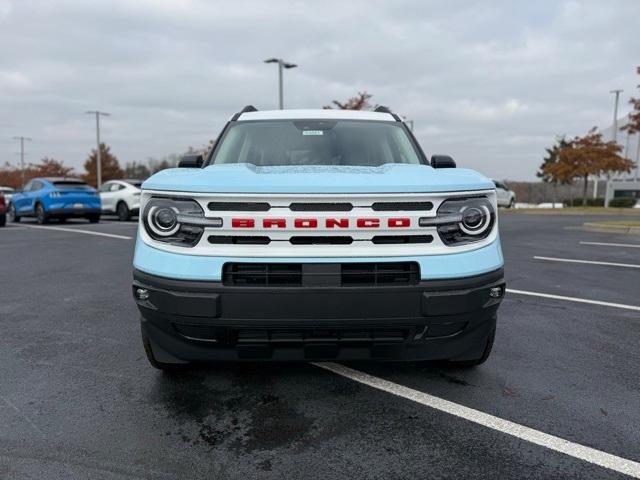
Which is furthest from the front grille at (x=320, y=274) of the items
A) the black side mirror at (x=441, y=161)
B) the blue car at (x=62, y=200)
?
the blue car at (x=62, y=200)

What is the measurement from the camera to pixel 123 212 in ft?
60.6

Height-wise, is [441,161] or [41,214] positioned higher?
[441,161]

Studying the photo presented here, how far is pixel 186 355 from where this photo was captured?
9.04 ft

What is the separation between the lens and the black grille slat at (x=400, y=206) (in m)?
2.52

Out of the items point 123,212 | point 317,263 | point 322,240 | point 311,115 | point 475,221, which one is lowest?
point 123,212

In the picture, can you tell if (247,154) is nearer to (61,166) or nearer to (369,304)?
(369,304)

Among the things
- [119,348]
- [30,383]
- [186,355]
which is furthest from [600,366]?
[30,383]

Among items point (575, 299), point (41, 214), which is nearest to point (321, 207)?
point (575, 299)

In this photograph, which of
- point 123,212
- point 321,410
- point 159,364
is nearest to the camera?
point 321,410

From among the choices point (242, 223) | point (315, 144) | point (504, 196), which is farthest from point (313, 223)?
point (504, 196)

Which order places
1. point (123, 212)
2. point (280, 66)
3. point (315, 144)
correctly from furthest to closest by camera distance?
point (280, 66)
point (123, 212)
point (315, 144)

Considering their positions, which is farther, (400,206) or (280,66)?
(280,66)

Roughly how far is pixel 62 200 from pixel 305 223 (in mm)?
15989

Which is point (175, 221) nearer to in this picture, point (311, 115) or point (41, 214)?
point (311, 115)
